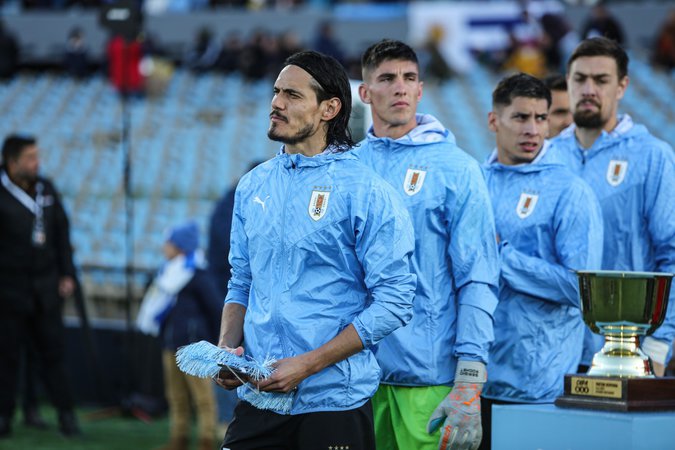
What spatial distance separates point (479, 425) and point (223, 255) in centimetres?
315

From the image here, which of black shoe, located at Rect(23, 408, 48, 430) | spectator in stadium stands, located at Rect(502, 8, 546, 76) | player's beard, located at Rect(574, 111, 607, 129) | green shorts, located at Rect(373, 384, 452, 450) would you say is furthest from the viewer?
spectator in stadium stands, located at Rect(502, 8, 546, 76)

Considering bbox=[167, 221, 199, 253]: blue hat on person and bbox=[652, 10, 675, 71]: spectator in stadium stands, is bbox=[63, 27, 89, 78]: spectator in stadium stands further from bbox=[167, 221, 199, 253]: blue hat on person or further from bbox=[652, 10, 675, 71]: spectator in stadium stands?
bbox=[167, 221, 199, 253]: blue hat on person

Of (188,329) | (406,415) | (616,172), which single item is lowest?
(188,329)

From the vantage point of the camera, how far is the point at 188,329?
24.5 feet

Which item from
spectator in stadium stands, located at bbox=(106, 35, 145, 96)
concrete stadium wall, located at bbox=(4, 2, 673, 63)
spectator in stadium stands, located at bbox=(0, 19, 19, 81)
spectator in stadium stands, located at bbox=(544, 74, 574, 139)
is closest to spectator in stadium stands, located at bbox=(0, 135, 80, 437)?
spectator in stadium stands, located at bbox=(544, 74, 574, 139)

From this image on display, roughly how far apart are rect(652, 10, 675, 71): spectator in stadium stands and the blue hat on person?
39.6ft

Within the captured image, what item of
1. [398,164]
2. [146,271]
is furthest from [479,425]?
[146,271]

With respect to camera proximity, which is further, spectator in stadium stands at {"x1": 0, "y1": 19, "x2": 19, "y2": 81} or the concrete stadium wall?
spectator in stadium stands at {"x1": 0, "y1": 19, "x2": 19, "y2": 81}

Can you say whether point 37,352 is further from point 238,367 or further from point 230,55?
point 230,55

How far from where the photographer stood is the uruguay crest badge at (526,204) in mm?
4199

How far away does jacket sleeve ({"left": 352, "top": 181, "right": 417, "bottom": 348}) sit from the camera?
3.19 m

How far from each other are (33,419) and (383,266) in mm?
6230

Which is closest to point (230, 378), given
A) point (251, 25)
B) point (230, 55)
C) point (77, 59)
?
point (230, 55)

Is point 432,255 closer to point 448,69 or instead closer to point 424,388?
point 424,388
